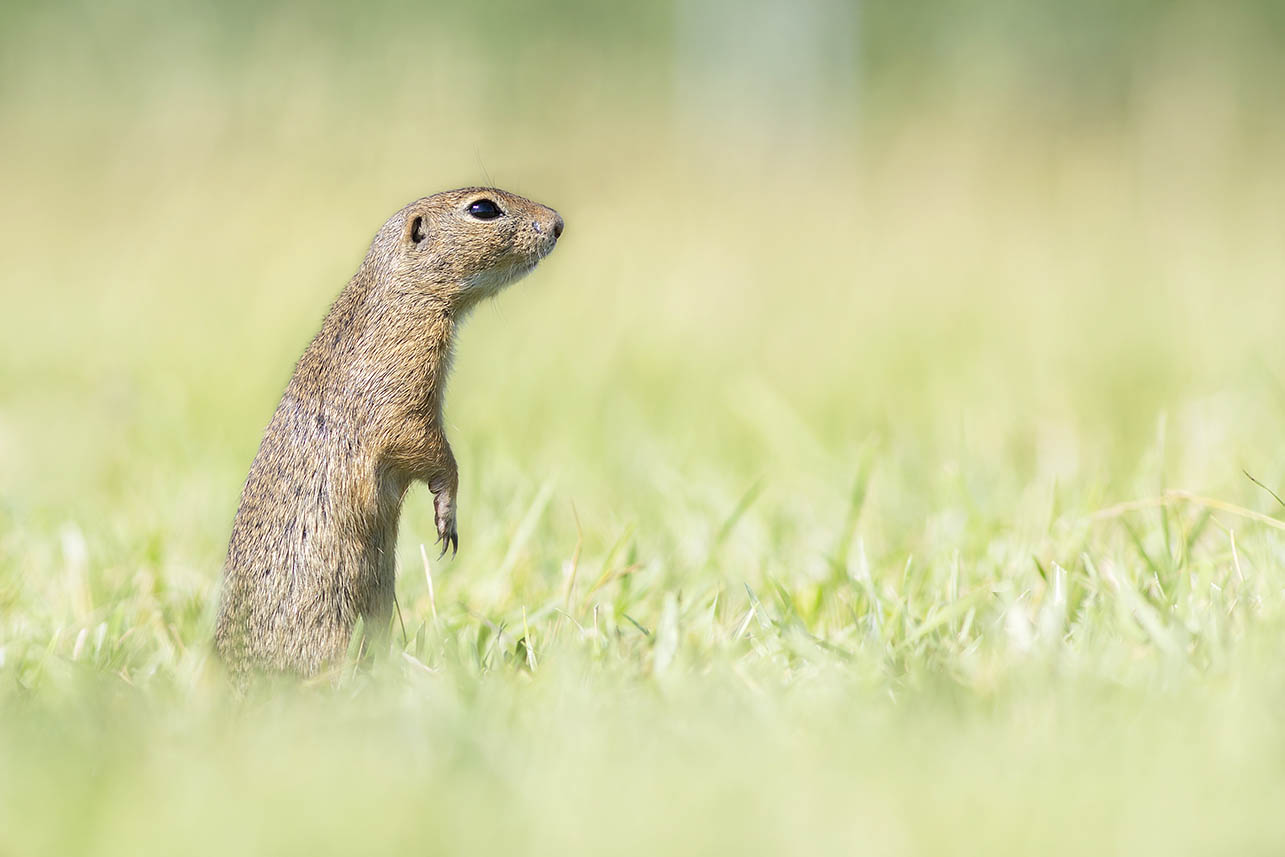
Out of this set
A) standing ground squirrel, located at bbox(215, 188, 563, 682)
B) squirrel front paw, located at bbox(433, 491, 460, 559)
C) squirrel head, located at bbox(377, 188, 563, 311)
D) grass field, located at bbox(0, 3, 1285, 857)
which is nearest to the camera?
grass field, located at bbox(0, 3, 1285, 857)

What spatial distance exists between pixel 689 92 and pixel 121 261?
16.4ft

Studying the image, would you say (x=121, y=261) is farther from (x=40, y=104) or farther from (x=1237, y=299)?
(x=1237, y=299)

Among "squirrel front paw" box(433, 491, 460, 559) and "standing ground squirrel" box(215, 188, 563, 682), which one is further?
"squirrel front paw" box(433, 491, 460, 559)

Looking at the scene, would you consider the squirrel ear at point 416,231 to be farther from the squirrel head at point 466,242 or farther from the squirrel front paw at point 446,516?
the squirrel front paw at point 446,516

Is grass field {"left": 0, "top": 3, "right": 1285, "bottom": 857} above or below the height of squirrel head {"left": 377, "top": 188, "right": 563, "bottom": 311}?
below

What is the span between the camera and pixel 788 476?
4.25m

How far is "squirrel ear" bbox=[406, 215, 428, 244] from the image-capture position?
2896 millimetres

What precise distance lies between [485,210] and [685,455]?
162 cm

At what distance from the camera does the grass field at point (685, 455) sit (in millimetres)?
1804

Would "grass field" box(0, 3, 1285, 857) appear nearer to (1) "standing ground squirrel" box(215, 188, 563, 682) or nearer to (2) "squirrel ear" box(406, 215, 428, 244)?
(1) "standing ground squirrel" box(215, 188, 563, 682)

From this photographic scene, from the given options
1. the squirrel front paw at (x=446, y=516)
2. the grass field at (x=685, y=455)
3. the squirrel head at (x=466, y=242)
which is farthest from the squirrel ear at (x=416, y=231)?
the grass field at (x=685, y=455)

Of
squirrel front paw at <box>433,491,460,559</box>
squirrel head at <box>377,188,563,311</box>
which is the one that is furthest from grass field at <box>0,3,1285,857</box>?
squirrel head at <box>377,188,563,311</box>

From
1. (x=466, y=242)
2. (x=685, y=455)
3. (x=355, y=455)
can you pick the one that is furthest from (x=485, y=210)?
(x=685, y=455)

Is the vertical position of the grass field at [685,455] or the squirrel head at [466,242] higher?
the squirrel head at [466,242]
